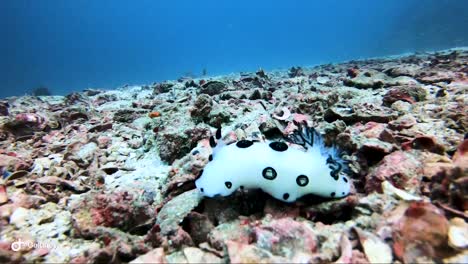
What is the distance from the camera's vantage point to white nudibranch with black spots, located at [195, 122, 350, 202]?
1848 millimetres

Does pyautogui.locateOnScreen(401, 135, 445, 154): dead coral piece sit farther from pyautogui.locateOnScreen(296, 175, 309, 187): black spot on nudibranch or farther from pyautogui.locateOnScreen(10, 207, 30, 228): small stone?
pyautogui.locateOnScreen(10, 207, 30, 228): small stone

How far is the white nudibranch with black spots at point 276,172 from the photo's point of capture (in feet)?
6.06

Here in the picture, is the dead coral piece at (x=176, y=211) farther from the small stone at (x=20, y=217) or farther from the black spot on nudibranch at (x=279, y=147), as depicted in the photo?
the small stone at (x=20, y=217)

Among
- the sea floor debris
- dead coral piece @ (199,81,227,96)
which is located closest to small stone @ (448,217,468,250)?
the sea floor debris

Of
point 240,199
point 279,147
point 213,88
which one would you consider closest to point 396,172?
point 279,147

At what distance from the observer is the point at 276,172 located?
185 cm

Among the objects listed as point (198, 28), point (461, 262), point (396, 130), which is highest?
point (198, 28)

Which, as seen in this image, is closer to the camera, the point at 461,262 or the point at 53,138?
the point at 461,262

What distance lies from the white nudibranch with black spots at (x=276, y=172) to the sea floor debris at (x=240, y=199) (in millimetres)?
156

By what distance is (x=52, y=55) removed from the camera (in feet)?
477

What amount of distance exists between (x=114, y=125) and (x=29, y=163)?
5.38 ft

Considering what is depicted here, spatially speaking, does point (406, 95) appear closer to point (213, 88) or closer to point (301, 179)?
point (301, 179)

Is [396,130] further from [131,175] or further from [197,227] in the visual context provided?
[131,175]

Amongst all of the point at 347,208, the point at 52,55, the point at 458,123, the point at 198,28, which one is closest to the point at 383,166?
the point at 347,208
